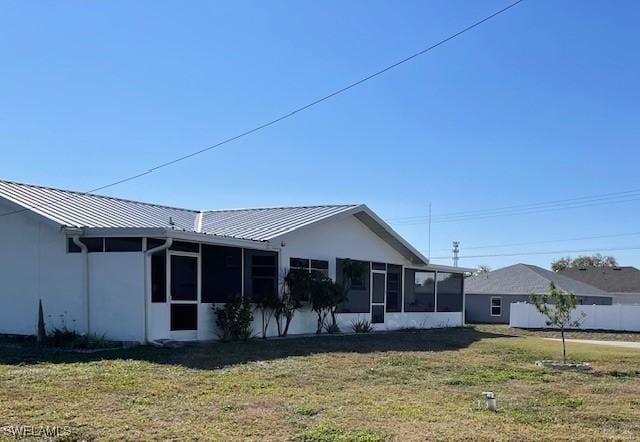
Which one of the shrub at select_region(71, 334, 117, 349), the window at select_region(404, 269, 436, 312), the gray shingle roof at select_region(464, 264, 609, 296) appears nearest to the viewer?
the shrub at select_region(71, 334, 117, 349)

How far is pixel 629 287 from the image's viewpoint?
46.8 m

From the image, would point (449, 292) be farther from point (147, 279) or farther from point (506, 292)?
point (147, 279)

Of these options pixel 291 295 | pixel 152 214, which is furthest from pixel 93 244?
pixel 291 295

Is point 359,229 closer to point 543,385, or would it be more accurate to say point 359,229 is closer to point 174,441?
point 543,385

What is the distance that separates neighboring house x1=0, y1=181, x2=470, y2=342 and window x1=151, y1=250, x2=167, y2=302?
0.02 m

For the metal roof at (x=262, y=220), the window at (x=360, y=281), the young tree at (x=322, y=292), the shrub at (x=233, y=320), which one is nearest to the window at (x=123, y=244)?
the shrub at (x=233, y=320)

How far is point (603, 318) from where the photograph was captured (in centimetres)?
3145

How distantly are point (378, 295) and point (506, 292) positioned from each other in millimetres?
18575

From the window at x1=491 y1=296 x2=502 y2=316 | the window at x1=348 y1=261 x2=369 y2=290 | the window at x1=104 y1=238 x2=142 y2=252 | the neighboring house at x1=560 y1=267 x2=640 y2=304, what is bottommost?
the window at x1=491 y1=296 x2=502 y2=316

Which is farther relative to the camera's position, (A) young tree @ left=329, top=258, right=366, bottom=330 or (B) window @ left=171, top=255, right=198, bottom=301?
(A) young tree @ left=329, top=258, right=366, bottom=330

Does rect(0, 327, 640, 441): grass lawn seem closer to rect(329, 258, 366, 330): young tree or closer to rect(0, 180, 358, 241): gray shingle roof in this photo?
rect(0, 180, 358, 241): gray shingle roof

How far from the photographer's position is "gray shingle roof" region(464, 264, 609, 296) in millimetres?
39125

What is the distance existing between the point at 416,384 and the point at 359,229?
12.6 metres
